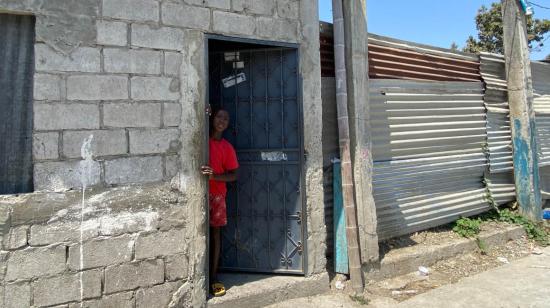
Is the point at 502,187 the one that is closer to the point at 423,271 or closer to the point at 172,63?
the point at 423,271

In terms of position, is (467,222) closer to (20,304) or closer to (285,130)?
(285,130)

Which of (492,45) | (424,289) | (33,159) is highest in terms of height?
(492,45)

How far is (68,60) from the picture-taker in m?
3.14

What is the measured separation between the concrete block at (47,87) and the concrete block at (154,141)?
2.04 feet

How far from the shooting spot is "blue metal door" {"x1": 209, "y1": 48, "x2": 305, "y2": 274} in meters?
4.21

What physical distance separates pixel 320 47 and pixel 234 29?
130 centimetres

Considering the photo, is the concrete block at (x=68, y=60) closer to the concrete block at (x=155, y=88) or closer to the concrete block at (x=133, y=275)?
the concrete block at (x=155, y=88)

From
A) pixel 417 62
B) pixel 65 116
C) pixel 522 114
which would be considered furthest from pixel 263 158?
pixel 522 114

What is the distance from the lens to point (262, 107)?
430 centimetres

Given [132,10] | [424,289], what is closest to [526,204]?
[424,289]

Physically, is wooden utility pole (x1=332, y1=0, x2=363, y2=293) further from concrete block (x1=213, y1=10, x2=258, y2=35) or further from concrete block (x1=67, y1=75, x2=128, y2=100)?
concrete block (x1=67, y1=75, x2=128, y2=100)

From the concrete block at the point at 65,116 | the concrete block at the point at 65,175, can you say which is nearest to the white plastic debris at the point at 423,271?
the concrete block at the point at 65,175

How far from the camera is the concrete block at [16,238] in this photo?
291 cm

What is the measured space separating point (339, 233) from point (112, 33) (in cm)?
297
